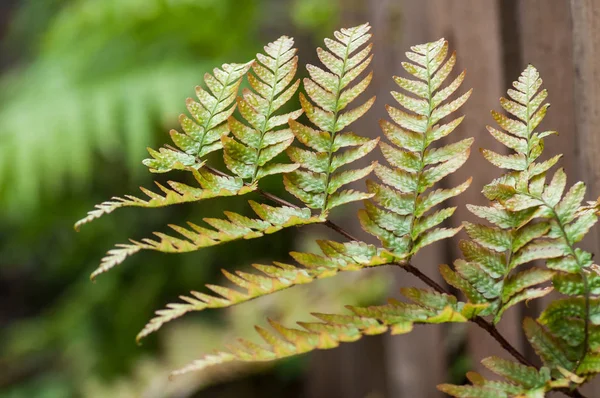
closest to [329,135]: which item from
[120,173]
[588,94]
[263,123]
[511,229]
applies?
[263,123]

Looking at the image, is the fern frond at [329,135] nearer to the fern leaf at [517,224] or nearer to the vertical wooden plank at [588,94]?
the fern leaf at [517,224]

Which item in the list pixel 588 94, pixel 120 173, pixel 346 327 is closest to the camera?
pixel 346 327

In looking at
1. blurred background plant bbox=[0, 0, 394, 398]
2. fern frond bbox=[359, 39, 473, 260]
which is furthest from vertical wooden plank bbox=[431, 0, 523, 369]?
blurred background plant bbox=[0, 0, 394, 398]

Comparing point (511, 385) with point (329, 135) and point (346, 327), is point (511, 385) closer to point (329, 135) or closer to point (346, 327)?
point (346, 327)

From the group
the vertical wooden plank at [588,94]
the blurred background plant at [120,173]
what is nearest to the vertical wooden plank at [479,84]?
the vertical wooden plank at [588,94]

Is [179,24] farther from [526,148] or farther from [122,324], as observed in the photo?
[526,148]
